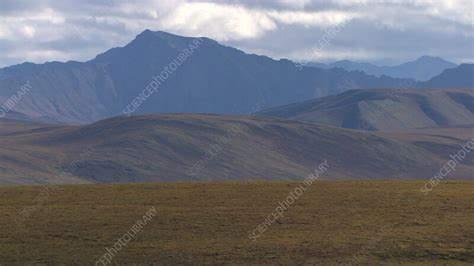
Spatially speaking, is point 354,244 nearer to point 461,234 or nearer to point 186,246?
point 461,234

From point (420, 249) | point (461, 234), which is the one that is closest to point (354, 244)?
point (420, 249)

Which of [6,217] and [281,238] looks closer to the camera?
[281,238]

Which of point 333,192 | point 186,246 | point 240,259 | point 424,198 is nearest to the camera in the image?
point 240,259

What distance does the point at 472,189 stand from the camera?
6656 centimetres

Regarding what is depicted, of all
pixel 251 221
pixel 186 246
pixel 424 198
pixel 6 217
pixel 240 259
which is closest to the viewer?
pixel 240 259

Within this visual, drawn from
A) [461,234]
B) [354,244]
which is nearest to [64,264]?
[354,244]

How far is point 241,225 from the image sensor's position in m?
52.2

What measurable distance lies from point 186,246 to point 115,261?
4.79m

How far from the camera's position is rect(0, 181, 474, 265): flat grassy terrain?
45.1 metres

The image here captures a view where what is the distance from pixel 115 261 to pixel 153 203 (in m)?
16.2

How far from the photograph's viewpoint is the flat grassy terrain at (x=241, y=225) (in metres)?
45.1

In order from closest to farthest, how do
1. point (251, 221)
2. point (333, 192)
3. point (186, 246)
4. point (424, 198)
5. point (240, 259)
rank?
1. point (240, 259)
2. point (186, 246)
3. point (251, 221)
4. point (424, 198)
5. point (333, 192)

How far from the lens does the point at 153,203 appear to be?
61156 mm

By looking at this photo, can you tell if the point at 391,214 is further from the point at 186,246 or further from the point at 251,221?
the point at 186,246
